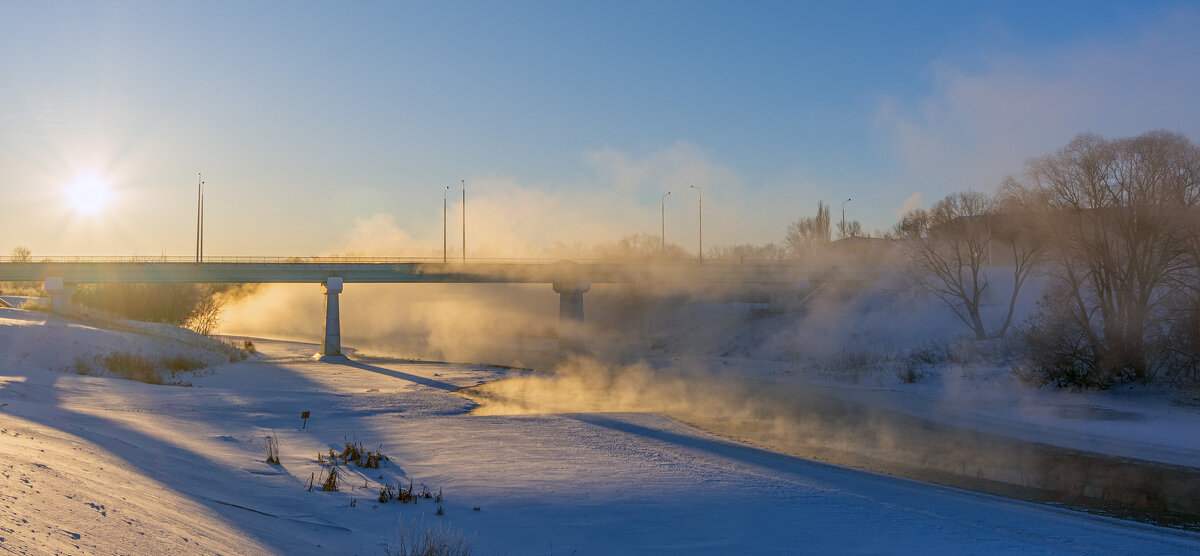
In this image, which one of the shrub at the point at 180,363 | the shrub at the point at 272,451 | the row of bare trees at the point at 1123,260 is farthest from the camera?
the shrub at the point at 180,363

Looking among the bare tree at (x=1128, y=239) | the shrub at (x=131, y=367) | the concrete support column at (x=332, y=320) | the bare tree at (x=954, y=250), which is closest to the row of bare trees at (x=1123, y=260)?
the bare tree at (x=1128, y=239)

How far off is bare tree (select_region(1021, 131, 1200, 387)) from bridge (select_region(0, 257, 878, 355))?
3800 cm

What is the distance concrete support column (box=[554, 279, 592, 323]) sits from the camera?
7312 centimetres

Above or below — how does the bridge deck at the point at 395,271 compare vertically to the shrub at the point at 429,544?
above

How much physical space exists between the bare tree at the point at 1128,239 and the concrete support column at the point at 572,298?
142 feet

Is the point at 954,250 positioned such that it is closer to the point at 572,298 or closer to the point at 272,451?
the point at 572,298

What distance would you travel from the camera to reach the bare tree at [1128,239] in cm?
3247

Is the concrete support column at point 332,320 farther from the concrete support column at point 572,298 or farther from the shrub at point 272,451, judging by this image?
the shrub at point 272,451

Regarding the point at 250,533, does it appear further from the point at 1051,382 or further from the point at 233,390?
the point at 1051,382

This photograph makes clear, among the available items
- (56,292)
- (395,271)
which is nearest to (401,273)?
(395,271)

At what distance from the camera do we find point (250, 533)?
9.32 meters

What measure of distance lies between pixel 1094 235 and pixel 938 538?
2856cm

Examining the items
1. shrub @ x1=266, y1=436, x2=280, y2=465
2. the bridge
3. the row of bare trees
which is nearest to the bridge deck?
the bridge

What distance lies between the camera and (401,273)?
6812 centimetres
